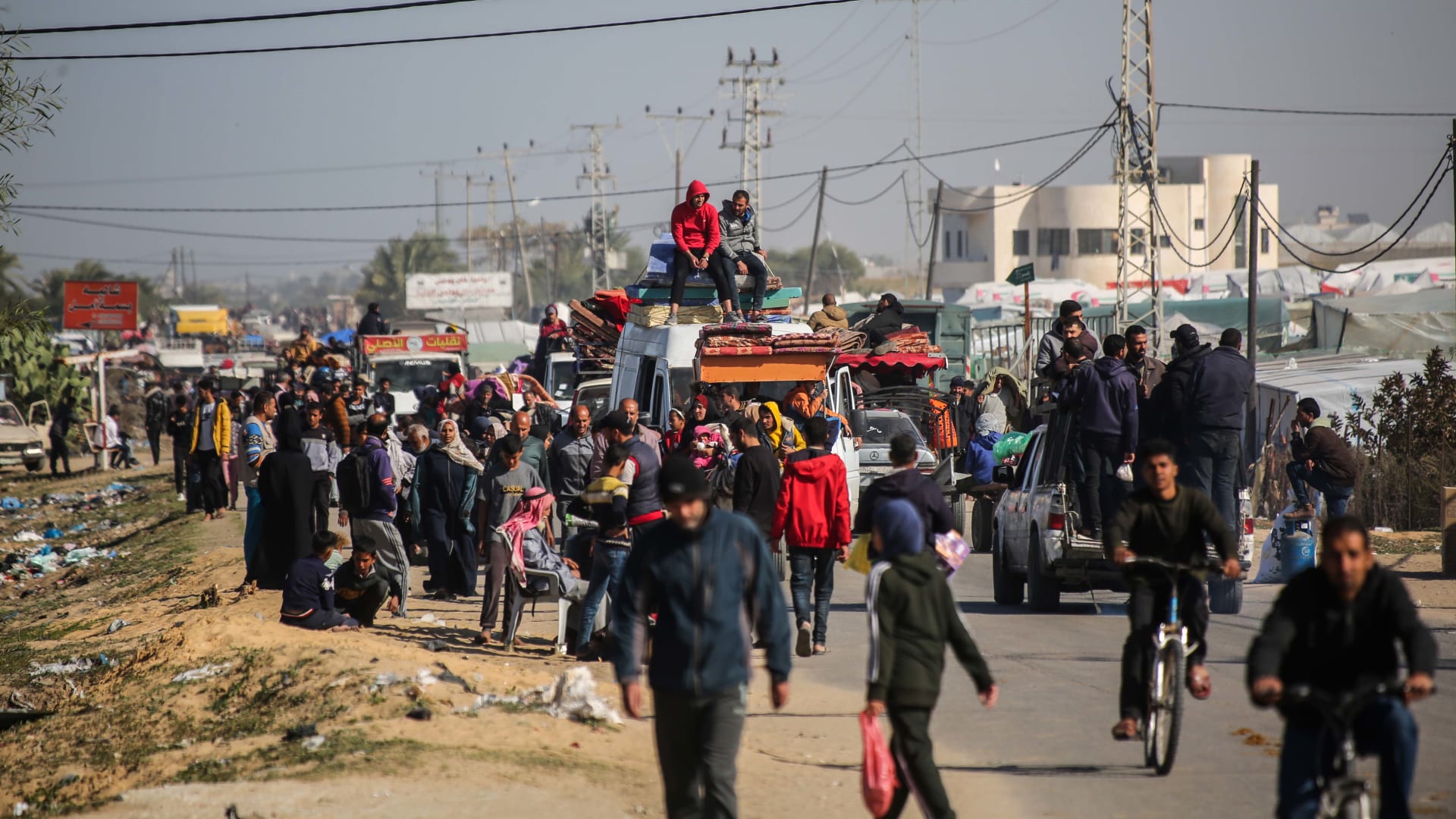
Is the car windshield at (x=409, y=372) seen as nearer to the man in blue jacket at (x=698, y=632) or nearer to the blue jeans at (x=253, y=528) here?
the blue jeans at (x=253, y=528)

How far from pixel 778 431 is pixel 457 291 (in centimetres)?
7463

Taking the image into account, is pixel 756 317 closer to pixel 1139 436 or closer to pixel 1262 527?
pixel 1139 436

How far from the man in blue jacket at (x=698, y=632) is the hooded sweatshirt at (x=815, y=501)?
15.2ft

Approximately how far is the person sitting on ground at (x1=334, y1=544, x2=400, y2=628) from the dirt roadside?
280 millimetres

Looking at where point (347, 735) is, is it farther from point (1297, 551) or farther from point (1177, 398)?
point (1297, 551)

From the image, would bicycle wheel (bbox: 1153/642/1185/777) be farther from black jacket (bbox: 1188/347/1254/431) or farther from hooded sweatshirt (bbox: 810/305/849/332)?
hooded sweatshirt (bbox: 810/305/849/332)

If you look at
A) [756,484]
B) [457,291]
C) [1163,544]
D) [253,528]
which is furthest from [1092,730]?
[457,291]

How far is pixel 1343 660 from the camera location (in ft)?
17.6

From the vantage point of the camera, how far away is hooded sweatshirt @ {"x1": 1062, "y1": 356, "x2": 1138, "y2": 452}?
A: 12398mm

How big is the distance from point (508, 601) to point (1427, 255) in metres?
83.2

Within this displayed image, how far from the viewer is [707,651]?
5.94m

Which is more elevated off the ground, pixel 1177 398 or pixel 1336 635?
pixel 1177 398

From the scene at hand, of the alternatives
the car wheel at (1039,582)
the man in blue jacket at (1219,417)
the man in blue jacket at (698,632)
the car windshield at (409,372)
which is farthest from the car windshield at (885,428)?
the man in blue jacket at (698,632)

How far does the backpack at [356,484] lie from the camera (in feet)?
43.5
